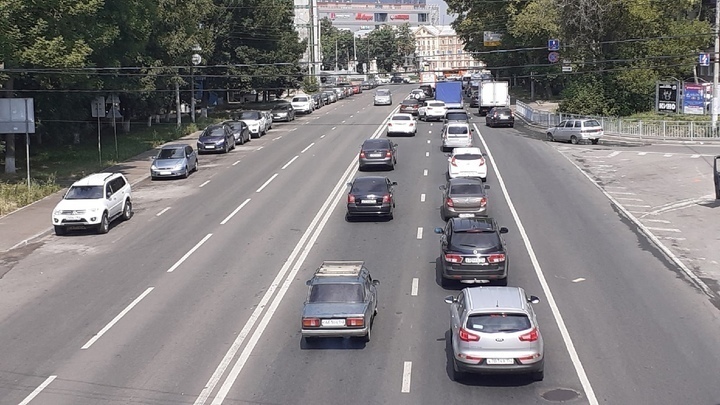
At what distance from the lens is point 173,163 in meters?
41.7

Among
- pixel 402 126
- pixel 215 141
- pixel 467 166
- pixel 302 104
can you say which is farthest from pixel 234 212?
pixel 302 104

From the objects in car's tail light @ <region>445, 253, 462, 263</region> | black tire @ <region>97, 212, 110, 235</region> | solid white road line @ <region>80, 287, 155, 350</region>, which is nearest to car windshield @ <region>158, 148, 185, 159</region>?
black tire @ <region>97, 212, 110, 235</region>

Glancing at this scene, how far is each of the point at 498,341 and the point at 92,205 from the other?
19.0 m

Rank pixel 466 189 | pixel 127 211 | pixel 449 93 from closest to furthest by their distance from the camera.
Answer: pixel 466 189 → pixel 127 211 → pixel 449 93

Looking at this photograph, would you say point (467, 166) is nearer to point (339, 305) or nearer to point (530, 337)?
point (339, 305)

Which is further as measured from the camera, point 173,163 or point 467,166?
Result: point 173,163

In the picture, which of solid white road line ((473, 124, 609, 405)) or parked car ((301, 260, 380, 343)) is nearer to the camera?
solid white road line ((473, 124, 609, 405))

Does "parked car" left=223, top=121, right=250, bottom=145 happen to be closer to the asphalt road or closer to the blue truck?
the asphalt road

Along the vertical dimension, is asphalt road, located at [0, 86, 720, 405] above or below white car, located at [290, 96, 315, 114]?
below

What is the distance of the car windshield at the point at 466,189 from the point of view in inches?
1168

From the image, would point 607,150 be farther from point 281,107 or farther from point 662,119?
point 281,107

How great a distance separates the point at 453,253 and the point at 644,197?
52.1ft

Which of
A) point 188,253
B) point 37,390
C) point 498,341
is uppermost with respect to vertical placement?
point 498,341

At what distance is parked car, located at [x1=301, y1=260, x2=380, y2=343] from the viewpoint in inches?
696
